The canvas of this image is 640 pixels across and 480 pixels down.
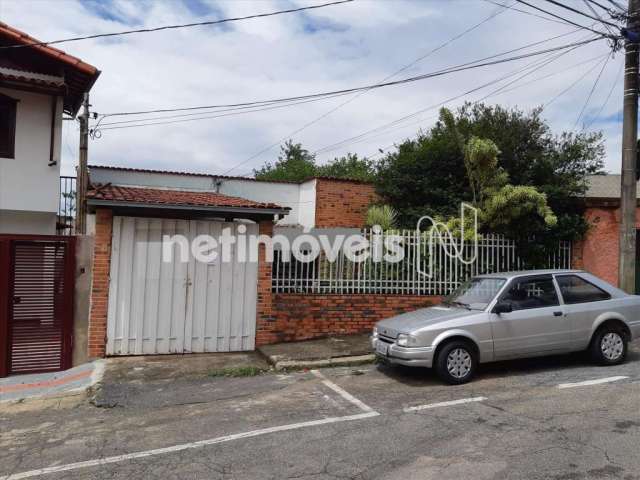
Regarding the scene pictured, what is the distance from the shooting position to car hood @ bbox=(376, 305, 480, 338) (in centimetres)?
655

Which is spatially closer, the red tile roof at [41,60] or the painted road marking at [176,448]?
the painted road marking at [176,448]

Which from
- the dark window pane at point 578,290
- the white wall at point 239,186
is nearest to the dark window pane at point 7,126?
the white wall at point 239,186

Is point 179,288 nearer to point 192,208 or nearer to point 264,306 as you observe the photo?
point 192,208

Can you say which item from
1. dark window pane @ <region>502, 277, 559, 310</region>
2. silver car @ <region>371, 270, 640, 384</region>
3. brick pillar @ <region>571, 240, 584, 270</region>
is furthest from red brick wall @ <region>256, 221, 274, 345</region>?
brick pillar @ <region>571, 240, 584, 270</region>

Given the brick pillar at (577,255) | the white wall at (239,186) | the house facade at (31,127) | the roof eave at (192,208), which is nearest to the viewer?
the roof eave at (192,208)

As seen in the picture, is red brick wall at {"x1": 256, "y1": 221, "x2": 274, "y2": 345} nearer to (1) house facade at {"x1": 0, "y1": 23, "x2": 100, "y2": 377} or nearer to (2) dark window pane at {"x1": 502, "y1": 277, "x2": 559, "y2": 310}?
(1) house facade at {"x1": 0, "y1": 23, "x2": 100, "y2": 377}

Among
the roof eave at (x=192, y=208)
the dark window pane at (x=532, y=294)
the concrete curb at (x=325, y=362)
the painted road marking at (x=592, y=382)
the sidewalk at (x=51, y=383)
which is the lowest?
the sidewalk at (x=51, y=383)

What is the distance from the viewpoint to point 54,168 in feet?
33.8

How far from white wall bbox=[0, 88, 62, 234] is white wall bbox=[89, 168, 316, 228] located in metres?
3.97

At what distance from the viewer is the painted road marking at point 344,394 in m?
5.63

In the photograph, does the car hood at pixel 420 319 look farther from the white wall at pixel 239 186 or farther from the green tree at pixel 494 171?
the white wall at pixel 239 186

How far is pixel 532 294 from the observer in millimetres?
7031

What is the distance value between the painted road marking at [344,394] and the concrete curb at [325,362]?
23 cm

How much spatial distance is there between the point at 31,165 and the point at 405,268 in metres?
7.93
